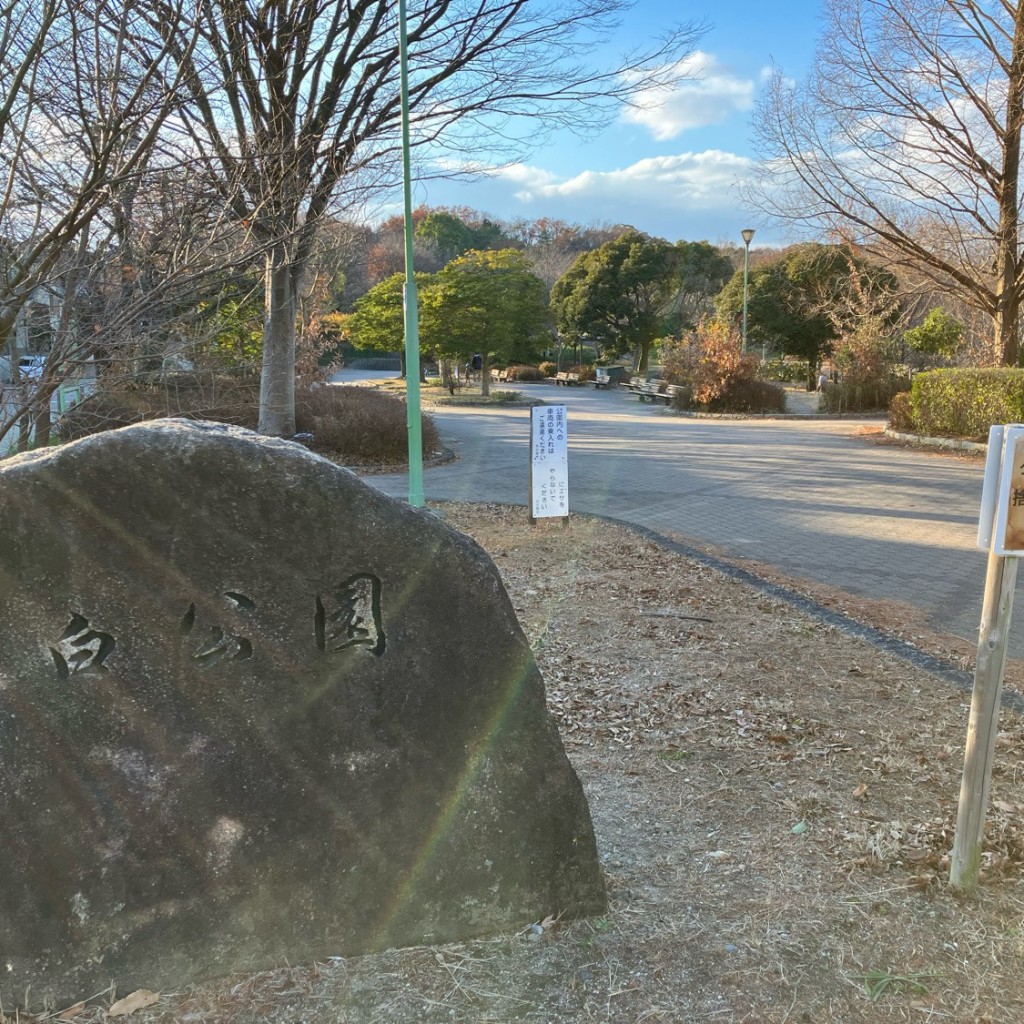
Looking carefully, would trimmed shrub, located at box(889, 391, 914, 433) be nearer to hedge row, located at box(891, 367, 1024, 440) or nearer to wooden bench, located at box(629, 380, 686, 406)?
hedge row, located at box(891, 367, 1024, 440)

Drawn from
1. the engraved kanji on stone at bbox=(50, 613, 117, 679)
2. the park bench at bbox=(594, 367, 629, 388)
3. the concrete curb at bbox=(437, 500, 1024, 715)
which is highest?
the park bench at bbox=(594, 367, 629, 388)

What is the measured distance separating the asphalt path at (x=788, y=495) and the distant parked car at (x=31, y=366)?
14.6 ft

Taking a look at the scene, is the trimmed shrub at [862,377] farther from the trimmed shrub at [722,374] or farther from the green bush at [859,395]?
the trimmed shrub at [722,374]

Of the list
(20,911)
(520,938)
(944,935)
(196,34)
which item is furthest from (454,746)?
(196,34)

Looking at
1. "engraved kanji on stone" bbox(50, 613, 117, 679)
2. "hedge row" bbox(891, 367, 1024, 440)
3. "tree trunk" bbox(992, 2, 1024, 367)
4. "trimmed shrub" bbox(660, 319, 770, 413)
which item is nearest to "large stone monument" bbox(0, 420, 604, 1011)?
"engraved kanji on stone" bbox(50, 613, 117, 679)

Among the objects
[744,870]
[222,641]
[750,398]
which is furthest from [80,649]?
[750,398]

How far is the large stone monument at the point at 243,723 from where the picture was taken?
2.08 m

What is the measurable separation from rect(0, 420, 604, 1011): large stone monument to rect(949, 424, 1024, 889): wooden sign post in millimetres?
1269

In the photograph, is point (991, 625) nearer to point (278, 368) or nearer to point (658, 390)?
point (278, 368)

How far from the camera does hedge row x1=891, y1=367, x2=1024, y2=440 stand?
15.0 metres

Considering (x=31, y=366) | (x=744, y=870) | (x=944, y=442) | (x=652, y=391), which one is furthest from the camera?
(x=652, y=391)

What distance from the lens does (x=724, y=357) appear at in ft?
78.1

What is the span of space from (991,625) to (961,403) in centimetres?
1517

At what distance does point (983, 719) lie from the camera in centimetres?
262
